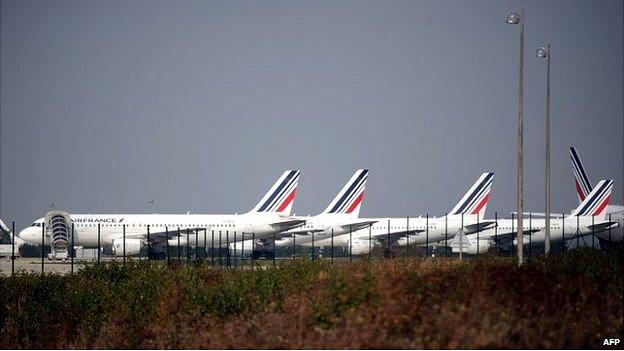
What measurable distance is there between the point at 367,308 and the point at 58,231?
192 feet

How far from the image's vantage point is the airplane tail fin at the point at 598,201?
8131 cm

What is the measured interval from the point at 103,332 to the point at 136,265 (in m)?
9.01

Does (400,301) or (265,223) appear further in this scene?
(265,223)

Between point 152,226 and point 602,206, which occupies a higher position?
point 602,206

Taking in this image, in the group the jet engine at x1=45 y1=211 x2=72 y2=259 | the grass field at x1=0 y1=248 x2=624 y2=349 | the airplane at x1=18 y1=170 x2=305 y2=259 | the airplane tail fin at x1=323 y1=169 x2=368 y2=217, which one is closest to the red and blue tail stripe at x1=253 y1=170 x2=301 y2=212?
the airplane at x1=18 y1=170 x2=305 y2=259

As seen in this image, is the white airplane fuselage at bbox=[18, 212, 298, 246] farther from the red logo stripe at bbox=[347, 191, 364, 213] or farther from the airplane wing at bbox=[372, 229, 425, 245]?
the red logo stripe at bbox=[347, 191, 364, 213]

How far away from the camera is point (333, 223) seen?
296 ft

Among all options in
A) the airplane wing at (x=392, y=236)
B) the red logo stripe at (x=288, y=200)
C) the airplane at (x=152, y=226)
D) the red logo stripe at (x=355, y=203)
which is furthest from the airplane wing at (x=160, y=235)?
the red logo stripe at (x=355, y=203)

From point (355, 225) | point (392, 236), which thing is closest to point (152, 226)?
point (355, 225)

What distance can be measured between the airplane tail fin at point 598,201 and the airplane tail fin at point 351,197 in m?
20.9

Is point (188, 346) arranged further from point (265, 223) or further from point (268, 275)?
point (265, 223)

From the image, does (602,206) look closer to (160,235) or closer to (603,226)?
(603,226)


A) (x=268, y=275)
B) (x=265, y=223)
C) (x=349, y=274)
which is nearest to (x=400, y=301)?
(x=349, y=274)

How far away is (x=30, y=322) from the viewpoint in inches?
1240
